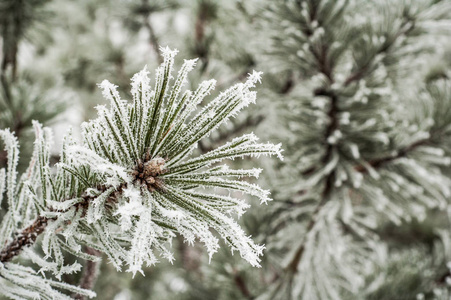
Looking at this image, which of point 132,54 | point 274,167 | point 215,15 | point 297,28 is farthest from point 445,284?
point 132,54

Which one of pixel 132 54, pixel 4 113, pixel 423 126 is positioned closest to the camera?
pixel 4 113

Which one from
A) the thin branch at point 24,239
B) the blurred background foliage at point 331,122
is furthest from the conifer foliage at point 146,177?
the blurred background foliage at point 331,122

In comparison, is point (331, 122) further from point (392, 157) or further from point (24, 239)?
point (24, 239)

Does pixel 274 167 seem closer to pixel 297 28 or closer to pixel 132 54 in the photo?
pixel 297 28

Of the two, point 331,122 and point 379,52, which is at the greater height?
point 379,52

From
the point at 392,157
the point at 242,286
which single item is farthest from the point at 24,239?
the point at 392,157

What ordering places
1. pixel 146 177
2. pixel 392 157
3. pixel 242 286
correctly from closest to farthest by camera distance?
pixel 146 177 < pixel 392 157 < pixel 242 286

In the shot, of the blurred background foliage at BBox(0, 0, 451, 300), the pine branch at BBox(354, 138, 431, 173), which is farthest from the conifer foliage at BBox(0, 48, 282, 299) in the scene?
the pine branch at BBox(354, 138, 431, 173)

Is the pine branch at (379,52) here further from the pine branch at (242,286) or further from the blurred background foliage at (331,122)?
the pine branch at (242,286)
